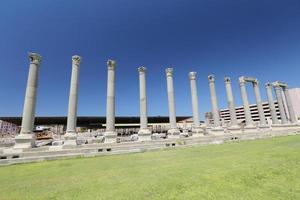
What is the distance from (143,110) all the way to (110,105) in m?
5.99

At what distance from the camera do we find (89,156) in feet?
60.3

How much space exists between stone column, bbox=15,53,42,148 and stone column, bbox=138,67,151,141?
1476 cm

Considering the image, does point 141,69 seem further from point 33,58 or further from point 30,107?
point 30,107

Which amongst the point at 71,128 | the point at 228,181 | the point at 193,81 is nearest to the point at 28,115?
the point at 71,128

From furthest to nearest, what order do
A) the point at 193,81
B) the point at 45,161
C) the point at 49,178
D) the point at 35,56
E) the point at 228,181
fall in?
the point at 193,81 → the point at 35,56 → the point at 45,161 → the point at 49,178 → the point at 228,181

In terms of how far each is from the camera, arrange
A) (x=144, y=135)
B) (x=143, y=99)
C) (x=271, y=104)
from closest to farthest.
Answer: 1. (x=144, y=135)
2. (x=143, y=99)
3. (x=271, y=104)

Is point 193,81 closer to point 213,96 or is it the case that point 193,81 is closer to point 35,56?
point 213,96

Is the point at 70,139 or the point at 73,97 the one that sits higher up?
the point at 73,97

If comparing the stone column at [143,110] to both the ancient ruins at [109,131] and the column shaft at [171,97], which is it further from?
the column shaft at [171,97]

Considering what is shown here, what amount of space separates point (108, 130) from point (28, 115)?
33.9ft

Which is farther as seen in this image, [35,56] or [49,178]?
[35,56]

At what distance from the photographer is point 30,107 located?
2275cm

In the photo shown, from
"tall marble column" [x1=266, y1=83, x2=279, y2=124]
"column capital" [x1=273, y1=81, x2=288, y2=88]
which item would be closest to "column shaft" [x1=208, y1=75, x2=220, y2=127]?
"tall marble column" [x1=266, y1=83, x2=279, y2=124]

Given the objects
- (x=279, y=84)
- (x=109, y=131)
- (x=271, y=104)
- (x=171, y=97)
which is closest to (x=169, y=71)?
(x=171, y=97)
